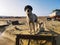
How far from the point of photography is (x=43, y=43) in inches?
393

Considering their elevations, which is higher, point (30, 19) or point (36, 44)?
point (30, 19)

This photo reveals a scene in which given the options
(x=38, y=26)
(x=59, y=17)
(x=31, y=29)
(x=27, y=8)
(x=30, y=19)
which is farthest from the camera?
(x=59, y=17)

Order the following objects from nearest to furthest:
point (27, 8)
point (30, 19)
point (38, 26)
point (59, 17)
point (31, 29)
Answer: point (27, 8)
point (30, 19)
point (31, 29)
point (38, 26)
point (59, 17)

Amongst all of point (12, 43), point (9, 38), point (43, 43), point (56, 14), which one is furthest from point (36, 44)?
point (56, 14)

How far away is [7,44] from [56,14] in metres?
25.0

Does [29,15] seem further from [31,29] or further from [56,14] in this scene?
[56,14]

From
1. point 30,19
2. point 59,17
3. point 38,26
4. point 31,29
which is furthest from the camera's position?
point 59,17

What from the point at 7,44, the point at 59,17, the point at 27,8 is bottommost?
the point at 59,17

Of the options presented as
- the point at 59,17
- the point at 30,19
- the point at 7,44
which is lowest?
the point at 59,17

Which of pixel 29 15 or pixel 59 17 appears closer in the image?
pixel 29 15

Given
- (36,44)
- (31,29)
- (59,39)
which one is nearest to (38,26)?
(31,29)

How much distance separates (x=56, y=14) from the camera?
3631 cm

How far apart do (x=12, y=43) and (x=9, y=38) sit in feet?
4.05

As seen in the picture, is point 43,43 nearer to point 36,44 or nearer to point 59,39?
point 36,44
